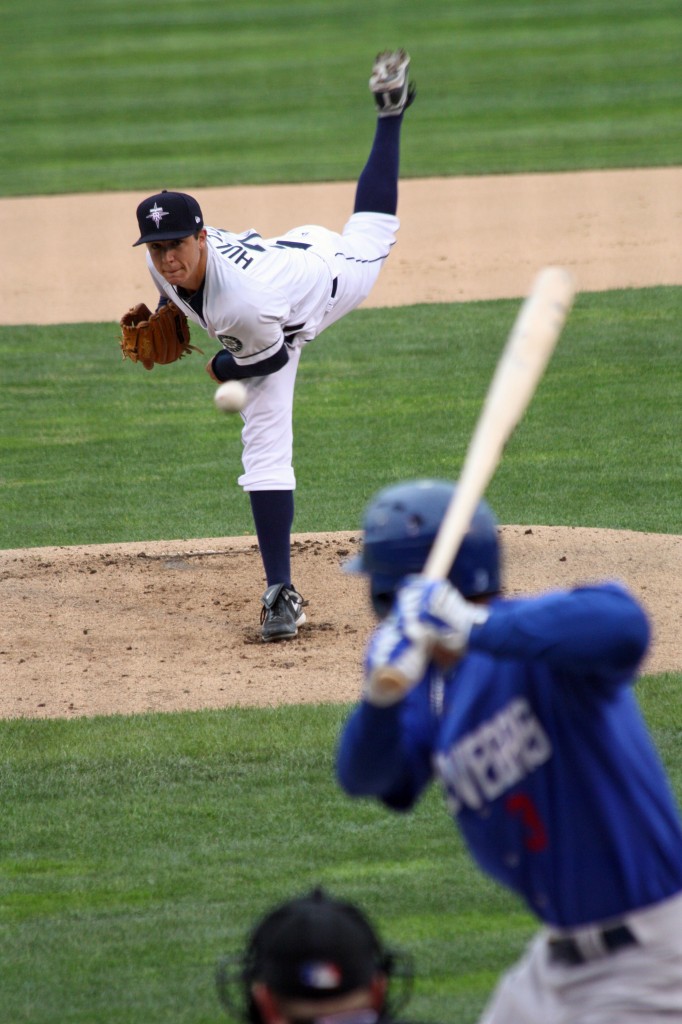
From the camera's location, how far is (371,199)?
23.2 feet

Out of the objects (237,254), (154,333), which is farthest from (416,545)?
(154,333)

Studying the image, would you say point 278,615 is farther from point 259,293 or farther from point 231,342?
point 259,293

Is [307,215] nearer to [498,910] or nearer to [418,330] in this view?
[418,330]

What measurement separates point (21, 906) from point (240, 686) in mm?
1770

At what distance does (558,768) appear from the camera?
238 cm

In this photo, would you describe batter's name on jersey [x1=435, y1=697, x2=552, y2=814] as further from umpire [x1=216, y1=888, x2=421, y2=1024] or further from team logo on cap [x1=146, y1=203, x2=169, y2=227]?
team logo on cap [x1=146, y1=203, x2=169, y2=227]

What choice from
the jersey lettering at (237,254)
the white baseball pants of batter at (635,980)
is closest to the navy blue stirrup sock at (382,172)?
the jersey lettering at (237,254)

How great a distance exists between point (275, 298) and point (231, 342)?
0.80 feet

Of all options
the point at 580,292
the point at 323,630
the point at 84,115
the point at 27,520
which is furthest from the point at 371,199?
the point at 84,115

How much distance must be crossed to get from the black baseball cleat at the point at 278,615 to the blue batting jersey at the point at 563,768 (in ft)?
12.9

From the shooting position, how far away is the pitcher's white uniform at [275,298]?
616 cm

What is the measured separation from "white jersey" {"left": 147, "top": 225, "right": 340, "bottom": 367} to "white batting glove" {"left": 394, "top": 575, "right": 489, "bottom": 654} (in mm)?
3965

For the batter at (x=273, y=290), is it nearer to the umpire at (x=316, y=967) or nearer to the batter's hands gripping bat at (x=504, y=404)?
the batter's hands gripping bat at (x=504, y=404)

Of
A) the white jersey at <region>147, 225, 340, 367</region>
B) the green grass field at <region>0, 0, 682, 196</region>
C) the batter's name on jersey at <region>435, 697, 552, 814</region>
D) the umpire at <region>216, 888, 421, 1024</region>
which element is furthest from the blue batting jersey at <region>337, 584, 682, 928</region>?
the green grass field at <region>0, 0, 682, 196</region>
